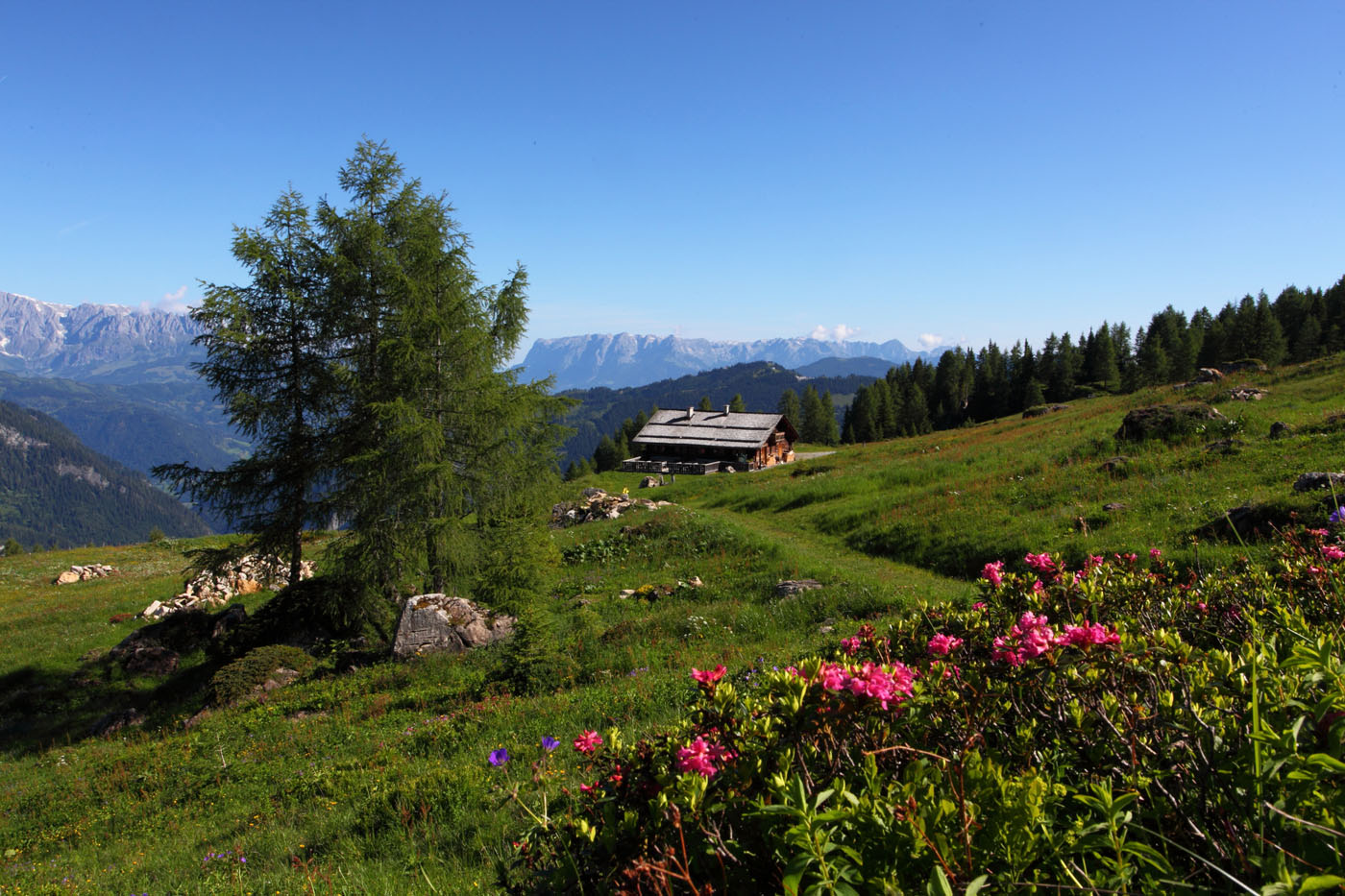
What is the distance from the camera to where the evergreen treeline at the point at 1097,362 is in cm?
6259

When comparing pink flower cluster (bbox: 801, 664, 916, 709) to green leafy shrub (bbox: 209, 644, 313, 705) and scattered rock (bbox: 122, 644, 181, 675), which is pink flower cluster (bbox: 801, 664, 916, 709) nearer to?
green leafy shrub (bbox: 209, 644, 313, 705)

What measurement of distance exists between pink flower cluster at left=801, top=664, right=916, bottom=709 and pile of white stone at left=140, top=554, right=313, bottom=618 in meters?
19.5

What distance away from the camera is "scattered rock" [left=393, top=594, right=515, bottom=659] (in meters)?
13.7

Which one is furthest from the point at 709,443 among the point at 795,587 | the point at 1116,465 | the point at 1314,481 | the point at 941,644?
the point at 941,644

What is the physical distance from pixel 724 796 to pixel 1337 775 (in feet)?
5.81

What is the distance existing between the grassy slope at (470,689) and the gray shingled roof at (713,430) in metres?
31.6

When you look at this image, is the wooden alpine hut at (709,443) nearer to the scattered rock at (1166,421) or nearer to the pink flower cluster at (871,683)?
the scattered rock at (1166,421)

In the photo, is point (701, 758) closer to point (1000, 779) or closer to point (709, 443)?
point (1000, 779)

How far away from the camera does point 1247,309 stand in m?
63.6

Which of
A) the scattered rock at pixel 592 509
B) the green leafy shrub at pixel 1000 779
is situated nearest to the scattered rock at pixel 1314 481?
the green leafy shrub at pixel 1000 779

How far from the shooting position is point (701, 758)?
1.99 metres

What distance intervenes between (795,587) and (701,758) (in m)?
12.4

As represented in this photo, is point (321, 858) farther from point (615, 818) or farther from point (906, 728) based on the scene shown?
point (906, 728)

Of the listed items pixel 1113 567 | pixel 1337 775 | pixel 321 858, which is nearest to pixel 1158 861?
pixel 1337 775
